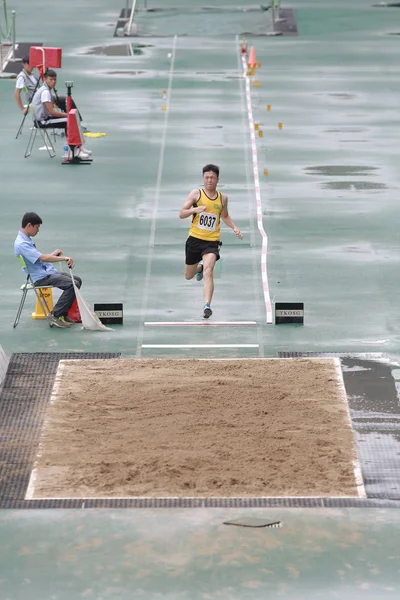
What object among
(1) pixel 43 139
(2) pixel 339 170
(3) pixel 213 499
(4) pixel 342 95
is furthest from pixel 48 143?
(3) pixel 213 499

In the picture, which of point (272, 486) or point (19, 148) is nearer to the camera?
point (272, 486)

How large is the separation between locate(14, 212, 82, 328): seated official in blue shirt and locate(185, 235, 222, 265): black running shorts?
59.9 inches

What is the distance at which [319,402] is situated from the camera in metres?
14.3

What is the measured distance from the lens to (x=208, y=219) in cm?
1750

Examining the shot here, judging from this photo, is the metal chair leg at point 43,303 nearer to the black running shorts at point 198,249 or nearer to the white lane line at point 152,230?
the white lane line at point 152,230

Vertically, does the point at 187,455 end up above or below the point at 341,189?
below

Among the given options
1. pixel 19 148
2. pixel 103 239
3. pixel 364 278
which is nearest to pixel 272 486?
pixel 364 278

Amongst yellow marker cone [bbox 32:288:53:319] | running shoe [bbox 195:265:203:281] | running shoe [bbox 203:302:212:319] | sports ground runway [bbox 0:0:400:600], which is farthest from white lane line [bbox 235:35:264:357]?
yellow marker cone [bbox 32:288:53:319]

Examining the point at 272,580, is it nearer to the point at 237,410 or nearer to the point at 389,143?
the point at 237,410

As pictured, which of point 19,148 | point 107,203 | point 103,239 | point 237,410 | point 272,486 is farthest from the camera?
point 19,148

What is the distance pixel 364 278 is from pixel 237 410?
5.65 meters

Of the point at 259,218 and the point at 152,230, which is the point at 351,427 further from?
the point at 259,218

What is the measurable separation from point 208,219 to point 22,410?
4.35 metres

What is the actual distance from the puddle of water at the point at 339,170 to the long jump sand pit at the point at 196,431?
10291 millimetres
